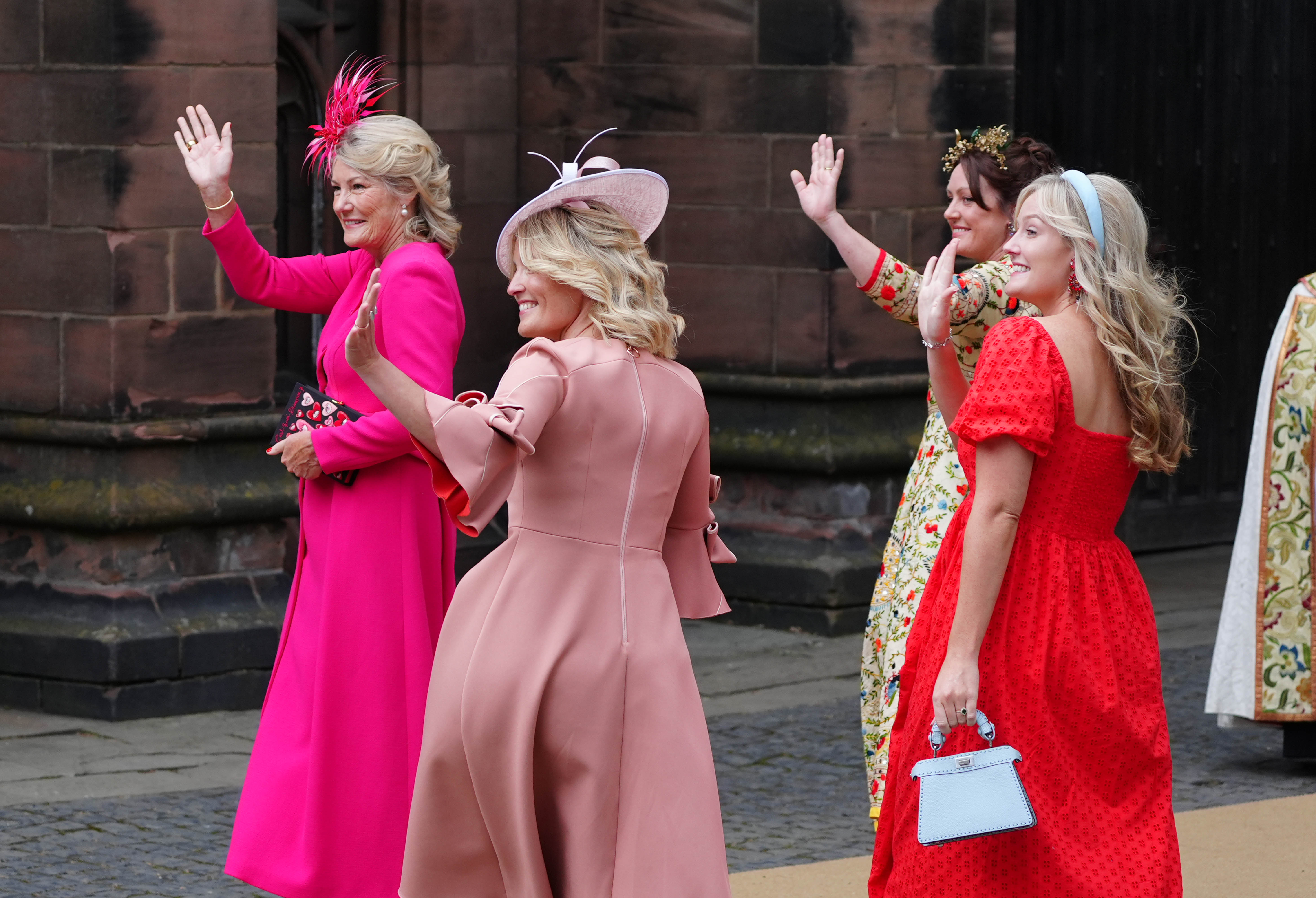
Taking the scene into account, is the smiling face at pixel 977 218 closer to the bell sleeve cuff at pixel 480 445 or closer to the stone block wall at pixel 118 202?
the bell sleeve cuff at pixel 480 445

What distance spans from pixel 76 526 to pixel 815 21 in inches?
141

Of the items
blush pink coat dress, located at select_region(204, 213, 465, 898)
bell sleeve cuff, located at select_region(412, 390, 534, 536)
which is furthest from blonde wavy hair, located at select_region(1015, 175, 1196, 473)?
blush pink coat dress, located at select_region(204, 213, 465, 898)

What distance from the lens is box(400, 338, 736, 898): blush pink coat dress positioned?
3.69 m

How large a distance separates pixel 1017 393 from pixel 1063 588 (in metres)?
0.40

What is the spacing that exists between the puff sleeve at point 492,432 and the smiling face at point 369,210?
126cm

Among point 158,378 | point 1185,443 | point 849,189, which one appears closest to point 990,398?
point 1185,443

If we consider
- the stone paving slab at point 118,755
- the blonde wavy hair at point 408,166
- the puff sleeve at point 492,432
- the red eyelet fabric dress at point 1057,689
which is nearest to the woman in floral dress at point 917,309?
the blonde wavy hair at point 408,166

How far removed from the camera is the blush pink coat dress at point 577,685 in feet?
12.1

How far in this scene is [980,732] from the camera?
381 cm

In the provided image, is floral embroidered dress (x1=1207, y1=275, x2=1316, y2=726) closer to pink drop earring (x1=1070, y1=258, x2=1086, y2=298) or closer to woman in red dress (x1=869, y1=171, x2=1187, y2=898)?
woman in red dress (x1=869, y1=171, x2=1187, y2=898)

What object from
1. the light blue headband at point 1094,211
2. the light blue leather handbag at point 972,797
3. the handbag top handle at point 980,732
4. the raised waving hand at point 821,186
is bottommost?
the light blue leather handbag at point 972,797

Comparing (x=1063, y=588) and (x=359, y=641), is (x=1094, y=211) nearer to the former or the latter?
(x=1063, y=588)

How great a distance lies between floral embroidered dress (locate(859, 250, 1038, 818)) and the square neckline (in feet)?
3.57

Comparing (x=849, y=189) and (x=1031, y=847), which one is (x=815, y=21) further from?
(x=1031, y=847)
